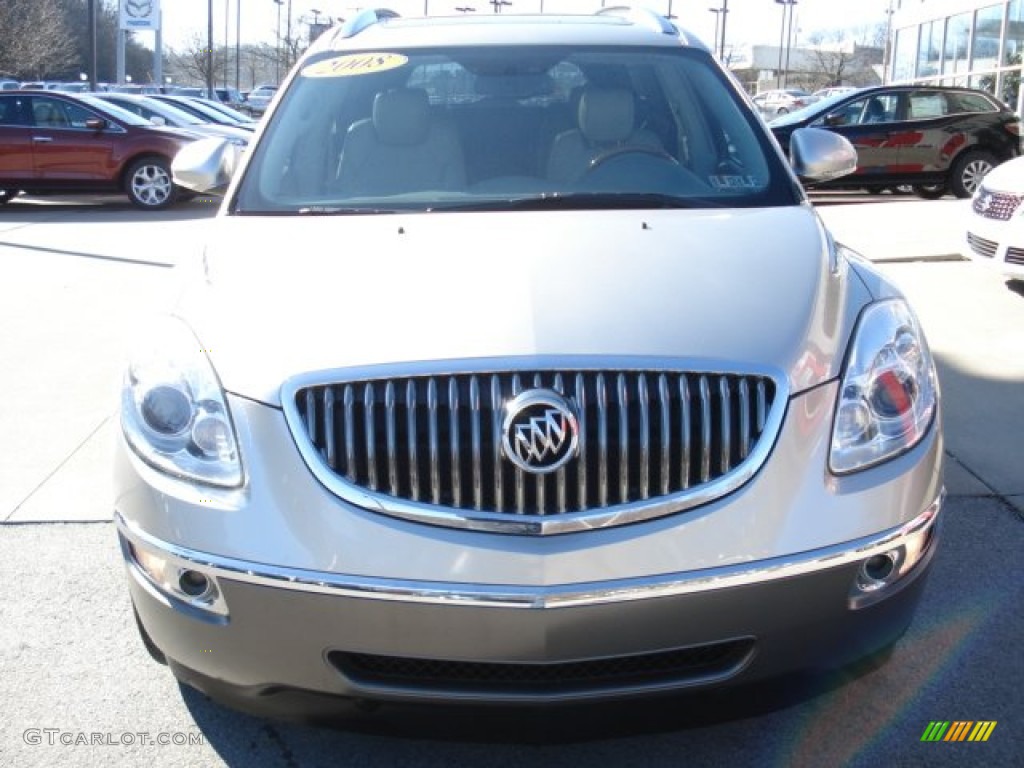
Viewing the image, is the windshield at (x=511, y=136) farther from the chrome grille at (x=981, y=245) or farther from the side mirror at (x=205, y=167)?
the chrome grille at (x=981, y=245)

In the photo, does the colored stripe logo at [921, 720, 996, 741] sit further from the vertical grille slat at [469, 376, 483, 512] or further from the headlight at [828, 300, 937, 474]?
the vertical grille slat at [469, 376, 483, 512]

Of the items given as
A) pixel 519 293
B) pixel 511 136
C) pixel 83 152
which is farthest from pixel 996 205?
pixel 83 152

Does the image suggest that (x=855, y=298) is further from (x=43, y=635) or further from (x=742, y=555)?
(x=43, y=635)

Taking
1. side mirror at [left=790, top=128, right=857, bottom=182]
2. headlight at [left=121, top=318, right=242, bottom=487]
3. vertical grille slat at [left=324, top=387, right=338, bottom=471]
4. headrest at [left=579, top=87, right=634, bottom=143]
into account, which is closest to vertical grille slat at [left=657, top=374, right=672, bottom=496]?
vertical grille slat at [left=324, top=387, right=338, bottom=471]

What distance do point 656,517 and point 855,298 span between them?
87 cm

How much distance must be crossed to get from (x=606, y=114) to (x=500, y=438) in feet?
6.45

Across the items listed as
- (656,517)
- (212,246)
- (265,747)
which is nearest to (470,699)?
(656,517)

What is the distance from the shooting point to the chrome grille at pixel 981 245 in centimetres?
822

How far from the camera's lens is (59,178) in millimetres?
15688

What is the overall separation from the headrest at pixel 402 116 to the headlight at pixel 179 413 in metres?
1.39

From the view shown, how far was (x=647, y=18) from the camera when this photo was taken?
15.5 feet

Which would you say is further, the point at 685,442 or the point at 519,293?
the point at 519,293

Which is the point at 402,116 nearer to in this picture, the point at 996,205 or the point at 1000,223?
the point at 1000,223

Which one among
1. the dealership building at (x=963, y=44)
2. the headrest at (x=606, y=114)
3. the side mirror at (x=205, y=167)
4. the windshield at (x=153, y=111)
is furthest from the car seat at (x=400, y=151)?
the dealership building at (x=963, y=44)
